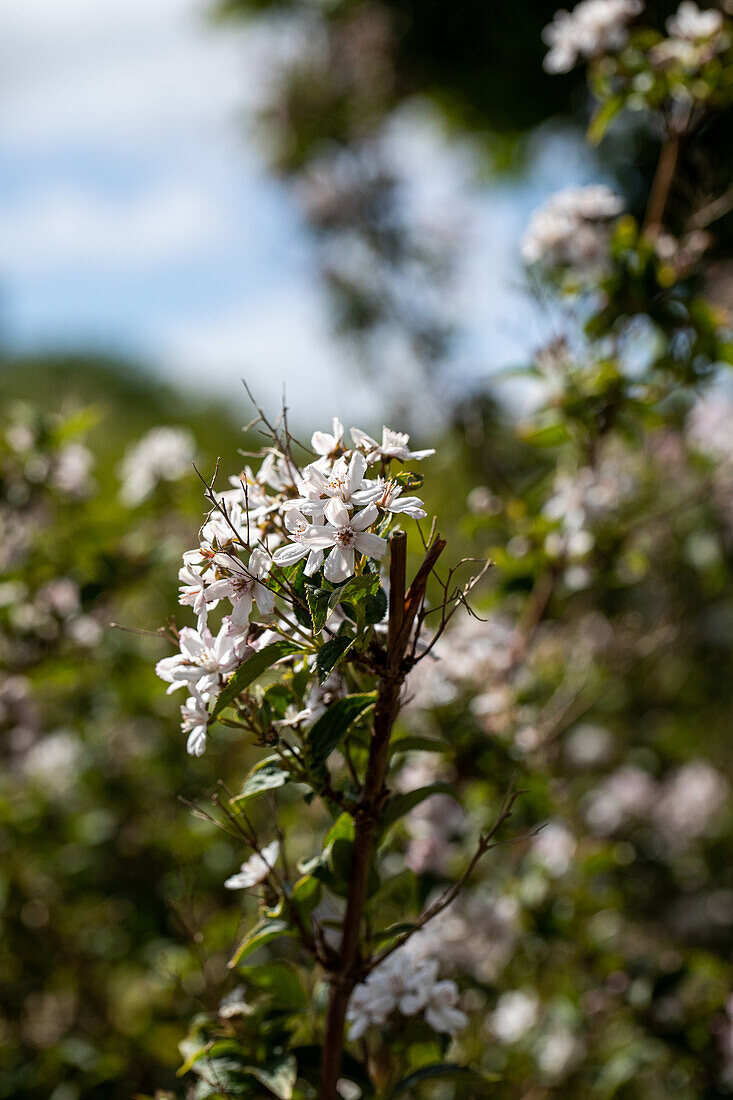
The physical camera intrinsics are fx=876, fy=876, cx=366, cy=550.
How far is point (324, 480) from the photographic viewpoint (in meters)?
0.47

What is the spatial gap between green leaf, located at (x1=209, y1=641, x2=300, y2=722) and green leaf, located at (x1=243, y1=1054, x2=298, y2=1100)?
9.4 inches

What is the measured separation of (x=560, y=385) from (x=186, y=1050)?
2.36 ft

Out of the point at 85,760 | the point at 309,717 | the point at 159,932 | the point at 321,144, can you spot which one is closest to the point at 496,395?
the point at 321,144

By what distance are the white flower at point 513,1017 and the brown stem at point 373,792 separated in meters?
0.62

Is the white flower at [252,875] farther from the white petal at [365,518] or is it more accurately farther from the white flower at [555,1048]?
the white flower at [555,1048]

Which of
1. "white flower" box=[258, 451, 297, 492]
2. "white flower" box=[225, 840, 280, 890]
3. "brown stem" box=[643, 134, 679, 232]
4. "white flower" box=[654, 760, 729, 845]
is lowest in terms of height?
"white flower" box=[225, 840, 280, 890]

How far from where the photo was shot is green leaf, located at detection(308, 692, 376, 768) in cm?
47

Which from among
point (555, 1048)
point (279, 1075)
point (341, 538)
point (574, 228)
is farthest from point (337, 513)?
point (555, 1048)

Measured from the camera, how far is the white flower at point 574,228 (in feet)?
A: 3.26

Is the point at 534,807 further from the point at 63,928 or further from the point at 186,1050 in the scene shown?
the point at 63,928

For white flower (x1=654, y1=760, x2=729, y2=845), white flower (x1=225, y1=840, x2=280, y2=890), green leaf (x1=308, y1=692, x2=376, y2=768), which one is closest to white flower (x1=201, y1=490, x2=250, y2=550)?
green leaf (x1=308, y1=692, x2=376, y2=768)

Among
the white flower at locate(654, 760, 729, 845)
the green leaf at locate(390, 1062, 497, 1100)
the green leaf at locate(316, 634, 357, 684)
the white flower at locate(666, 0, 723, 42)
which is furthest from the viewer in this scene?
the white flower at locate(654, 760, 729, 845)

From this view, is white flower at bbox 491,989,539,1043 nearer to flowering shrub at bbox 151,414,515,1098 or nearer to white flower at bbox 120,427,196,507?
flowering shrub at bbox 151,414,515,1098

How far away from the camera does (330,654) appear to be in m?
0.45
